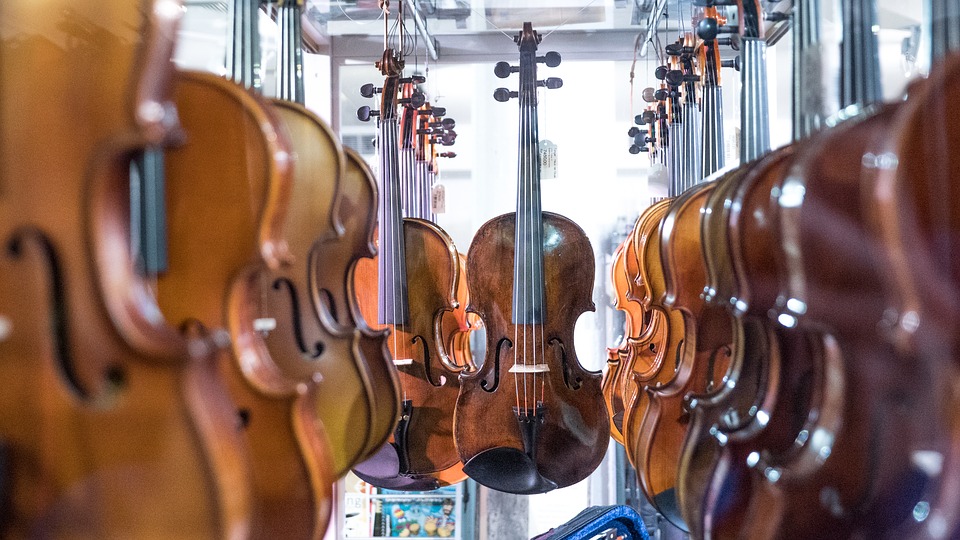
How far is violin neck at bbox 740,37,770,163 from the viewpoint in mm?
1543

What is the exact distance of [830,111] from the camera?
107 centimetres

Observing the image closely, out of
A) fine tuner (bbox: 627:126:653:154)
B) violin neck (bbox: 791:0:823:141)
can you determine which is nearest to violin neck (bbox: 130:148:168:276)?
violin neck (bbox: 791:0:823:141)

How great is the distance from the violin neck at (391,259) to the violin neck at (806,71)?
131cm

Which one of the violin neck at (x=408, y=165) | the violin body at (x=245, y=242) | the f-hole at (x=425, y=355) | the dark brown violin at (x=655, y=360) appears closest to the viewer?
the violin body at (x=245, y=242)

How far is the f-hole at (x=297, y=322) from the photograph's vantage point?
1479mm

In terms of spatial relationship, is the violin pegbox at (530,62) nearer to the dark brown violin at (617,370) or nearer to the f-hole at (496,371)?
the dark brown violin at (617,370)

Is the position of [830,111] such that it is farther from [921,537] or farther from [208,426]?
[208,426]

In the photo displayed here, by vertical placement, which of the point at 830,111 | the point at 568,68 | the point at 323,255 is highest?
the point at 568,68

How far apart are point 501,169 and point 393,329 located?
140cm

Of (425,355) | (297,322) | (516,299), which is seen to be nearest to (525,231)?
(516,299)

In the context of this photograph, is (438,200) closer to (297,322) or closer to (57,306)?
(297,322)

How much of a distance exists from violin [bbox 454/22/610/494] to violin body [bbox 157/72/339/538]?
1233 mm

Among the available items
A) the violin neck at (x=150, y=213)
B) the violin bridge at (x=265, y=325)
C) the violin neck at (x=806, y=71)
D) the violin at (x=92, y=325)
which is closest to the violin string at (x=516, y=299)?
the violin bridge at (x=265, y=325)

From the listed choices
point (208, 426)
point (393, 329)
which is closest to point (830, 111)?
point (208, 426)
